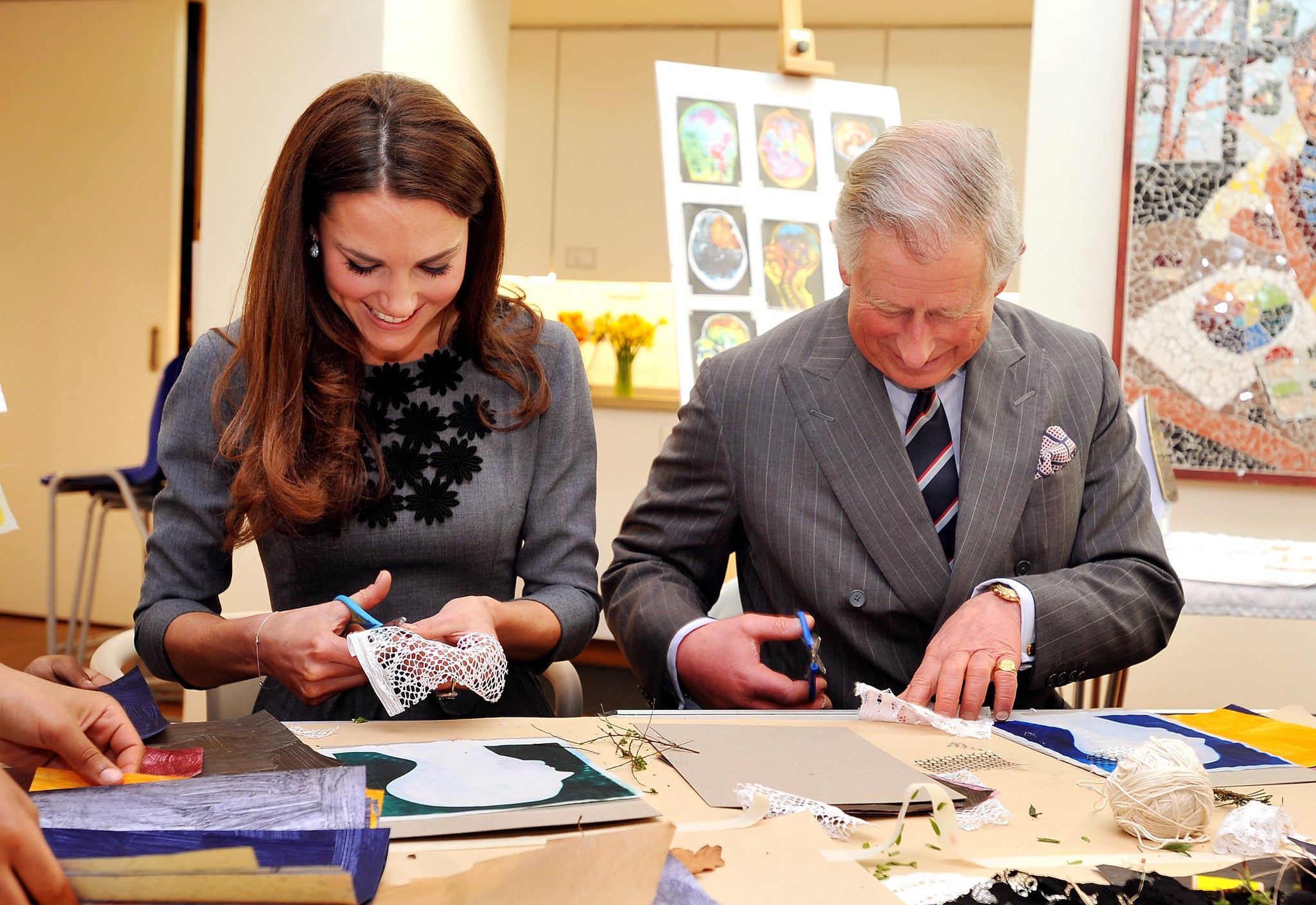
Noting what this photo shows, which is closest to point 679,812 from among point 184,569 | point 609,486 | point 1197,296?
point 184,569

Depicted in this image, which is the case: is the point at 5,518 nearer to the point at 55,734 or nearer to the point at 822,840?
the point at 55,734

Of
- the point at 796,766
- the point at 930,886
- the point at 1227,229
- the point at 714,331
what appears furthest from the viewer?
the point at 1227,229

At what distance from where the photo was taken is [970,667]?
125 cm

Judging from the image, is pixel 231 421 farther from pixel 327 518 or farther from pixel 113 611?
pixel 113 611

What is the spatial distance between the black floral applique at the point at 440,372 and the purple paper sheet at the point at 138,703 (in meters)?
0.57

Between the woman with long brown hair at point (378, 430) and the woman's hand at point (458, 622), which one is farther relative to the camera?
the woman with long brown hair at point (378, 430)

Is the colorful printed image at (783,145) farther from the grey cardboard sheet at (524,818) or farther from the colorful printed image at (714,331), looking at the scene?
the grey cardboard sheet at (524,818)

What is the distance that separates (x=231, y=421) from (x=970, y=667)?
92cm

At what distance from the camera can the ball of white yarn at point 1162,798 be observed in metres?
0.88

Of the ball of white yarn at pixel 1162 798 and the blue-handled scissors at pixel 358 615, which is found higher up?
the blue-handled scissors at pixel 358 615

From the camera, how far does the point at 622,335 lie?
5.23m

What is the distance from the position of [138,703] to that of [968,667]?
846mm

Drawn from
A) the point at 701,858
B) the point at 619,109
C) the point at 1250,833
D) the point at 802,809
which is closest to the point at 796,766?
the point at 802,809

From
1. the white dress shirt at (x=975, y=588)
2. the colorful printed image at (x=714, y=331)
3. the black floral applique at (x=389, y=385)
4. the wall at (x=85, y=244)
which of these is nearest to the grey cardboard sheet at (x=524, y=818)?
the white dress shirt at (x=975, y=588)
